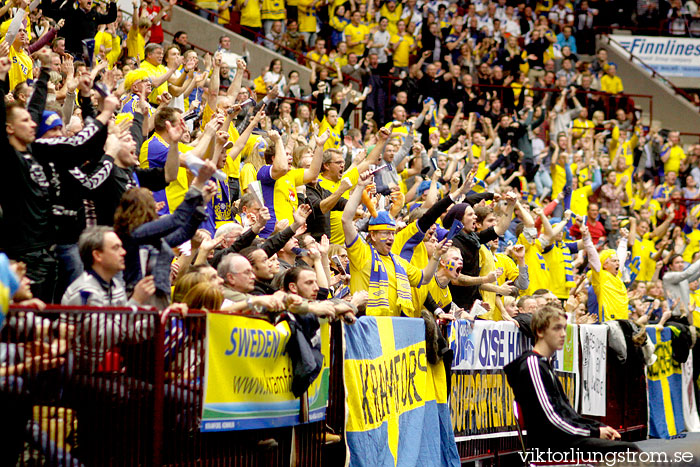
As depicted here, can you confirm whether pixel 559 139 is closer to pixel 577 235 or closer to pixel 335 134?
pixel 577 235

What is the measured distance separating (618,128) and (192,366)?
783 inches

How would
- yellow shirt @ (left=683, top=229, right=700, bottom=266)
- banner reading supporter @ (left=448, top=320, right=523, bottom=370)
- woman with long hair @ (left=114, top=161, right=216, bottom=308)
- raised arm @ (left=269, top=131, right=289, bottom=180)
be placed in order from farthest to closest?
yellow shirt @ (left=683, top=229, right=700, bottom=266) → raised arm @ (left=269, top=131, right=289, bottom=180) → banner reading supporter @ (left=448, top=320, right=523, bottom=370) → woman with long hair @ (left=114, top=161, right=216, bottom=308)

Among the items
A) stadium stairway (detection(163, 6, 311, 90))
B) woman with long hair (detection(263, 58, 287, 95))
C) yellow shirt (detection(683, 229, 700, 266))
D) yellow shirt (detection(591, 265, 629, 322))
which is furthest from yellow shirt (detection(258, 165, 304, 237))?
yellow shirt (detection(683, 229, 700, 266))

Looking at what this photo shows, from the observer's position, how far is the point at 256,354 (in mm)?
6277

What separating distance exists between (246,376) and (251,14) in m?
15.6

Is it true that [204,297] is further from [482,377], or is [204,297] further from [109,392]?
[482,377]

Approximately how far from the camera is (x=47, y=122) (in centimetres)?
664

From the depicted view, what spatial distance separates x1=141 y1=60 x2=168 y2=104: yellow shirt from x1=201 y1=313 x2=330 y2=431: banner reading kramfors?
252 inches

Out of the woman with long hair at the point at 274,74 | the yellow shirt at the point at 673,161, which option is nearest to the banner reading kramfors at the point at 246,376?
the woman with long hair at the point at 274,74

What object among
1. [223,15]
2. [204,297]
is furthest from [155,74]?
[223,15]

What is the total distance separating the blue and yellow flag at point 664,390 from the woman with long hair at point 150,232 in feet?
28.4

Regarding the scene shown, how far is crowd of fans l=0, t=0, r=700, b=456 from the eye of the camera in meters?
6.25

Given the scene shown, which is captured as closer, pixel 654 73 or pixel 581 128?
pixel 581 128

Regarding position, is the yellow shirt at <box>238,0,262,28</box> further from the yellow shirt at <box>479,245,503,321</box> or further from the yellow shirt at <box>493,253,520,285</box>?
the yellow shirt at <box>479,245,503,321</box>
